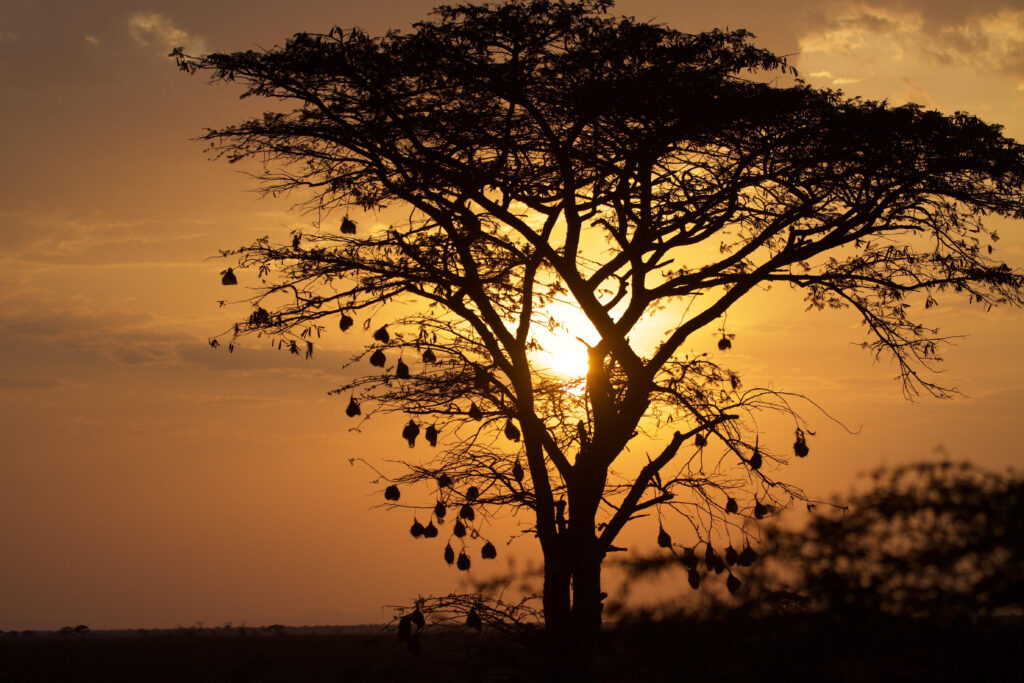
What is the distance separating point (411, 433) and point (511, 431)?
1.50 metres

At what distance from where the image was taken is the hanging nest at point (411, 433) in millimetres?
12438

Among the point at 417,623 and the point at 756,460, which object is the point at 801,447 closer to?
the point at 756,460

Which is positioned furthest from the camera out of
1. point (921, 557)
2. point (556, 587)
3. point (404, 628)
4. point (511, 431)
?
point (556, 587)

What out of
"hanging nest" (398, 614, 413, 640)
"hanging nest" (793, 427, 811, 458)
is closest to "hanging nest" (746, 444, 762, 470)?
"hanging nest" (793, 427, 811, 458)

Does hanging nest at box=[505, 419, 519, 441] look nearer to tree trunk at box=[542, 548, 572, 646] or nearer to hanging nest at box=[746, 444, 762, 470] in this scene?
tree trunk at box=[542, 548, 572, 646]

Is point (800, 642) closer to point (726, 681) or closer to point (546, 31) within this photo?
point (726, 681)

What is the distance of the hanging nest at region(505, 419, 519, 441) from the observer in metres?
13.3

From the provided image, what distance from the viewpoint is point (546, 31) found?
13391mm

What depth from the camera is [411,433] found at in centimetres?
1249

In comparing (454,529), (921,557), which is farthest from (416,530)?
(921,557)

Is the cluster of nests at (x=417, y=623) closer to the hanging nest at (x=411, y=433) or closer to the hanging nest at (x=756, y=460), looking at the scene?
the hanging nest at (x=411, y=433)

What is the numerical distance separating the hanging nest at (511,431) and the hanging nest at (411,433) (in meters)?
1.31

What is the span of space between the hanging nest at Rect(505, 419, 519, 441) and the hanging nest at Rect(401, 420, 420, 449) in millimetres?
1306

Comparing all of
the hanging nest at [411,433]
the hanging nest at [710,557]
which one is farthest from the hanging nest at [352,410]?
the hanging nest at [710,557]
